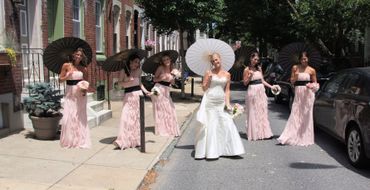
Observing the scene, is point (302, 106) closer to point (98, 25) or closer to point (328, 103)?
point (328, 103)

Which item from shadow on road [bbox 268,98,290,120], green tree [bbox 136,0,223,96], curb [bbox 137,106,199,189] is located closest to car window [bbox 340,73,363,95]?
curb [bbox 137,106,199,189]

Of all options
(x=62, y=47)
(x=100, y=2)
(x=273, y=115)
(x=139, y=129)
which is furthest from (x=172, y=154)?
(x=100, y=2)

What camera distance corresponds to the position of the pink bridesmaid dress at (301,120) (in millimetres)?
9039

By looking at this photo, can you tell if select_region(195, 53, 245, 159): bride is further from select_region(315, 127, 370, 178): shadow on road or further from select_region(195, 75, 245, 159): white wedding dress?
select_region(315, 127, 370, 178): shadow on road

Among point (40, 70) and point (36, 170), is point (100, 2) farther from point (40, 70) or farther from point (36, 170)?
point (36, 170)

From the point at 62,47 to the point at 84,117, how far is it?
1.24 metres

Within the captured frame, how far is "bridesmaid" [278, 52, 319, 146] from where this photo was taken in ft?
29.6

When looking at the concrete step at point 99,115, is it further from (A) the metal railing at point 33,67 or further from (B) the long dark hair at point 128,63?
(B) the long dark hair at point 128,63

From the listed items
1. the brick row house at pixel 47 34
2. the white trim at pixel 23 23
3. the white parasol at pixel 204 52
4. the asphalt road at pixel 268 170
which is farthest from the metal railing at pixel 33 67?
the white parasol at pixel 204 52

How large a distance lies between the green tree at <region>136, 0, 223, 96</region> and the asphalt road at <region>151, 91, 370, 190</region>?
9374mm

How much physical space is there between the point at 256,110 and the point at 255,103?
0.46ft

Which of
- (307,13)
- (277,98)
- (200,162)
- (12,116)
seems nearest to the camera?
(200,162)

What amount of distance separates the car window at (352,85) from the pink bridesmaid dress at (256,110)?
1.75 metres

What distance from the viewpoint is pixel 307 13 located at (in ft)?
52.0
